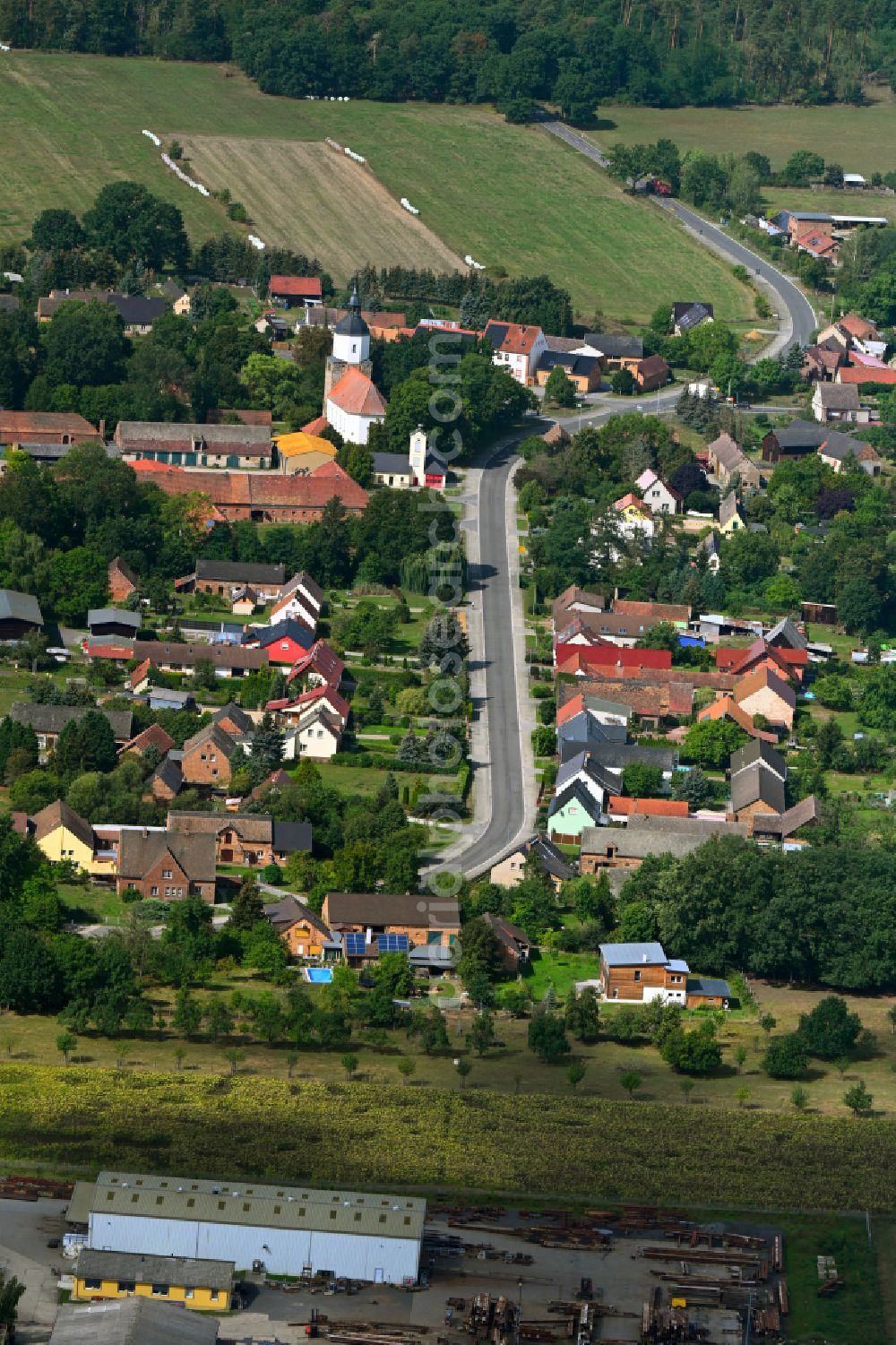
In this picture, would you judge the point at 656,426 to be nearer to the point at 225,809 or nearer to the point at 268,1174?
the point at 225,809

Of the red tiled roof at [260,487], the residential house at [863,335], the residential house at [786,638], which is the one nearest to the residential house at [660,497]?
the red tiled roof at [260,487]

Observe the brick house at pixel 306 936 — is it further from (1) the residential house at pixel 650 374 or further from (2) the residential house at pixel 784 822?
(1) the residential house at pixel 650 374

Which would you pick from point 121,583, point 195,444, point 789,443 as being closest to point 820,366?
point 789,443

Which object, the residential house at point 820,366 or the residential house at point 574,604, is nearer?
the residential house at point 574,604

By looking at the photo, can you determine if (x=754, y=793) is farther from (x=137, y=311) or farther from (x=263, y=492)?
(x=137, y=311)

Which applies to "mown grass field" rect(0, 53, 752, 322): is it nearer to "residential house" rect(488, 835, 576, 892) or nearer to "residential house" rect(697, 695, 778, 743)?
"residential house" rect(697, 695, 778, 743)

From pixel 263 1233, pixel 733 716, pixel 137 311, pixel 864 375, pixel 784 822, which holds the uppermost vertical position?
pixel 864 375
